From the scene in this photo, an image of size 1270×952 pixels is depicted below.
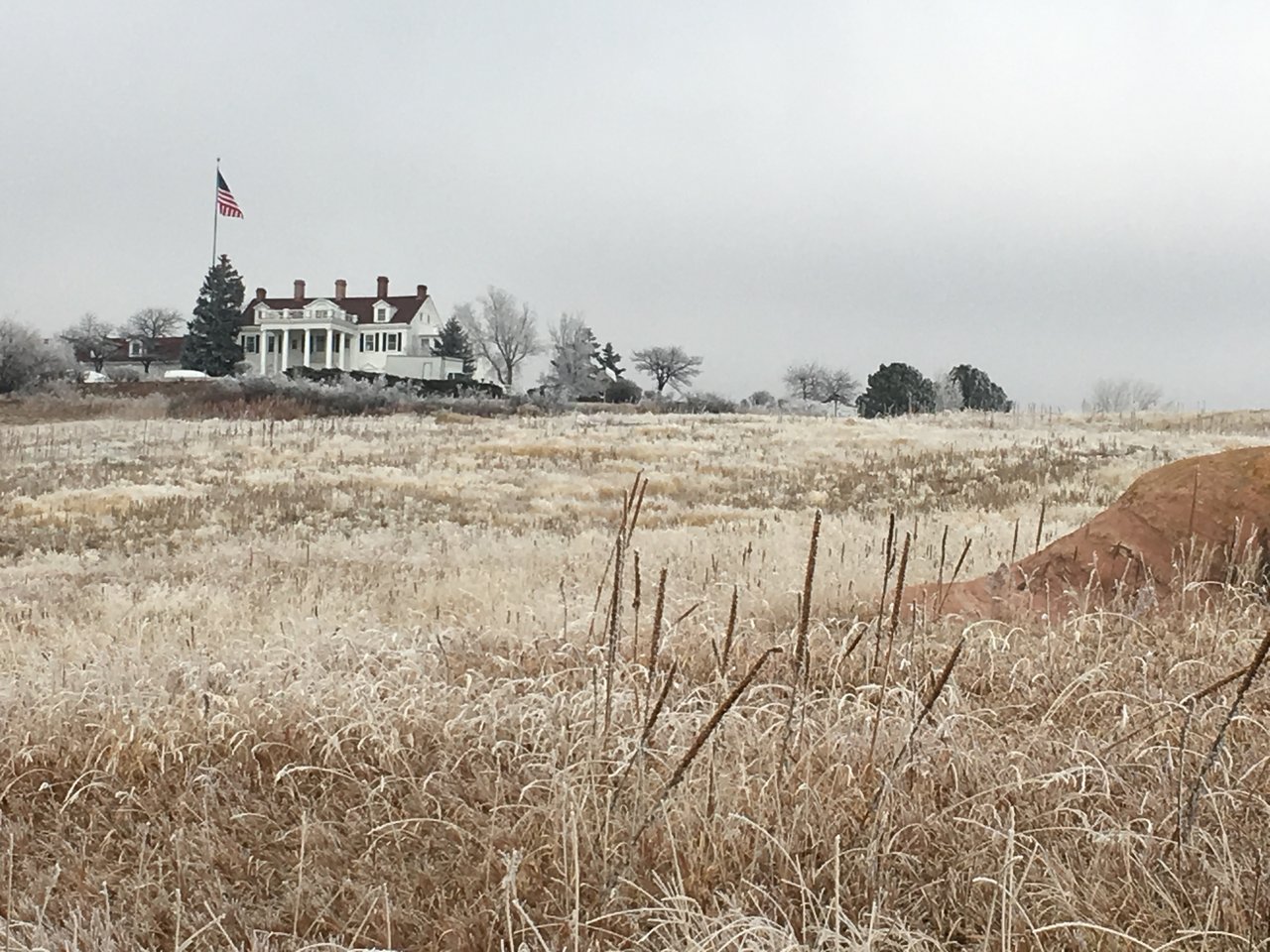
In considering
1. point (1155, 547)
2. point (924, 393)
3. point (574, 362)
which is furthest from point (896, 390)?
point (1155, 547)

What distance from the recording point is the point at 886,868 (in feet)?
8.17

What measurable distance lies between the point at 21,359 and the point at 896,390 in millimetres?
57207

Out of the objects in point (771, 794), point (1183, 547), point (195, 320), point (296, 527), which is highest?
point (195, 320)

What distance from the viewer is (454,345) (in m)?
78.1

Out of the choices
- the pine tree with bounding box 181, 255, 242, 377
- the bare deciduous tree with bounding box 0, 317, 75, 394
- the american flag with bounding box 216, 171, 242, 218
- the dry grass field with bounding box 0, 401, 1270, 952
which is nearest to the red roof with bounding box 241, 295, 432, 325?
the pine tree with bounding box 181, 255, 242, 377

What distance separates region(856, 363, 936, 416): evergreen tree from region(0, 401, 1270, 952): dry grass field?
221ft

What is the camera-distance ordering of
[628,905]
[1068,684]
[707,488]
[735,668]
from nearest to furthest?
[628,905] < [1068,684] < [735,668] < [707,488]

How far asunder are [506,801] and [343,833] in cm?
53

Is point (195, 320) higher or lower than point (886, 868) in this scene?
higher

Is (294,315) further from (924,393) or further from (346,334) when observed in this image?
(924,393)

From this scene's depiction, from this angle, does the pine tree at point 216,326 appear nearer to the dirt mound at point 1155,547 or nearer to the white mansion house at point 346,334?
the white mansion house at point 346,334

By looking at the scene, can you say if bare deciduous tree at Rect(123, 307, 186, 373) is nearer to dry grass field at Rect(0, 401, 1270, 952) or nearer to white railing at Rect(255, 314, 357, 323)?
white railing at Rect(255, 314, 357, 323)

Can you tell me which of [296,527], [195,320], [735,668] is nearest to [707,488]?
[296,527]

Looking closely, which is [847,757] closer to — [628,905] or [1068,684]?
[628,905]
